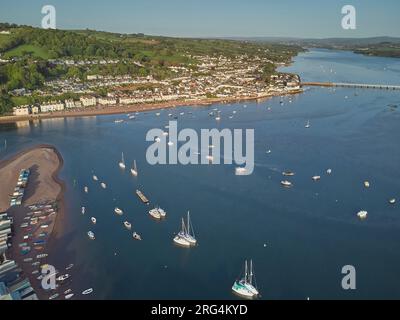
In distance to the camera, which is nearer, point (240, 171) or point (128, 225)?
point (128, 225)

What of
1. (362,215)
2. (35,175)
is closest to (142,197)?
(35,175)

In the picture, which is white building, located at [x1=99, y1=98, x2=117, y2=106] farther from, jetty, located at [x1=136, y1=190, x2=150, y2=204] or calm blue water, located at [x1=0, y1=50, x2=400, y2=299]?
jetty, located at [x1=136, y1=190, x2=150, y2=204]

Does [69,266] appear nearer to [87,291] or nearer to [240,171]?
[87,291]

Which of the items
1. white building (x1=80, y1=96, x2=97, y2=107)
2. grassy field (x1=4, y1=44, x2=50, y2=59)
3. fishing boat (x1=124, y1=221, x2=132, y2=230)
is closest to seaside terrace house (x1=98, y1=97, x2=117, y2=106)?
white building (x1=80, y1=96, x2=97, y2=107)

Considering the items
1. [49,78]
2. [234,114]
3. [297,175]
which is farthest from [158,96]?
[297,175]

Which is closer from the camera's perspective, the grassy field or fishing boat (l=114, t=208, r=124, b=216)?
fishing boat (l=114, t=208, r=124, b=216)
